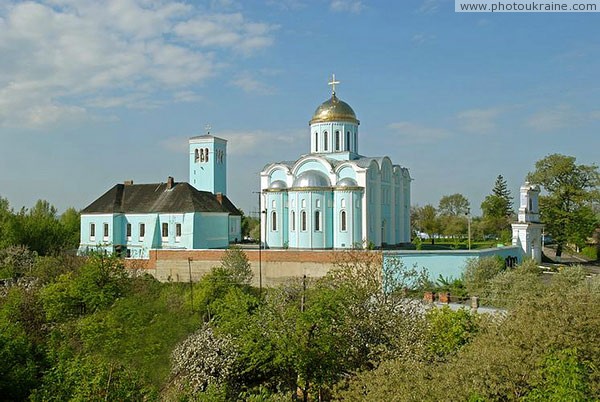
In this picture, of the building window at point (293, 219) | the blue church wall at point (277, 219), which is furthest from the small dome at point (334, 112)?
the building window at point (293, 219)

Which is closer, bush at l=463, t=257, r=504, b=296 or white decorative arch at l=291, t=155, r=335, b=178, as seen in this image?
bush at l=463, t=257, r=504, b=296

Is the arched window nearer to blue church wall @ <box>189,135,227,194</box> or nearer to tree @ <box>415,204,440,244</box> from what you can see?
blue church wall @ <box>189,135,227,194</box>

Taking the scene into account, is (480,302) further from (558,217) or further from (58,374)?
(558,217)

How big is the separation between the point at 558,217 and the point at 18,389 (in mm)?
37986

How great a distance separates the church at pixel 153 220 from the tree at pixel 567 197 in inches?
893

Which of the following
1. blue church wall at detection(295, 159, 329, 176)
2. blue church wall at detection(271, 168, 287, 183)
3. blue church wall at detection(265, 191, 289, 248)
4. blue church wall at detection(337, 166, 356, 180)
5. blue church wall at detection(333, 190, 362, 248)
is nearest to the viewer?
blue church wall at detection(333, 190, 362, 248)

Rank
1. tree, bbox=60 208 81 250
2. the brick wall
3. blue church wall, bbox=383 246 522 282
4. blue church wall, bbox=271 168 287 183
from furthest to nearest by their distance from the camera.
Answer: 1. tree, bbox=60 208 81 250
2. blue church wall, bbox=271 168 287 183
3. the brick wall
4. blue church wall, bbox=383 246 522 282

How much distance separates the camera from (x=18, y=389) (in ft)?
43.6

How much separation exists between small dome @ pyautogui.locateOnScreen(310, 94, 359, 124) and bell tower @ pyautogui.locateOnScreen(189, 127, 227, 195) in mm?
11630

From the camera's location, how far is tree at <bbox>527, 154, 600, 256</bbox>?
4178 cm

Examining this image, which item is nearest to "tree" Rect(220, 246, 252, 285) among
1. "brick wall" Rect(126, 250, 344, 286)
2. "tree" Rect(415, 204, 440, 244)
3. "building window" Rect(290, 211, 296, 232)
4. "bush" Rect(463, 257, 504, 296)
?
"brick wall" Rect(126, 250, 344, 286)

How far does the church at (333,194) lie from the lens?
114 ft

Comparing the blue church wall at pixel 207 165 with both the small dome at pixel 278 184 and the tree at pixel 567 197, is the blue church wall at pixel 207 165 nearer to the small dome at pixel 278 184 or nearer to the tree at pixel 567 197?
the small dome at pixel 278 184

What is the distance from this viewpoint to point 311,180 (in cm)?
3525
